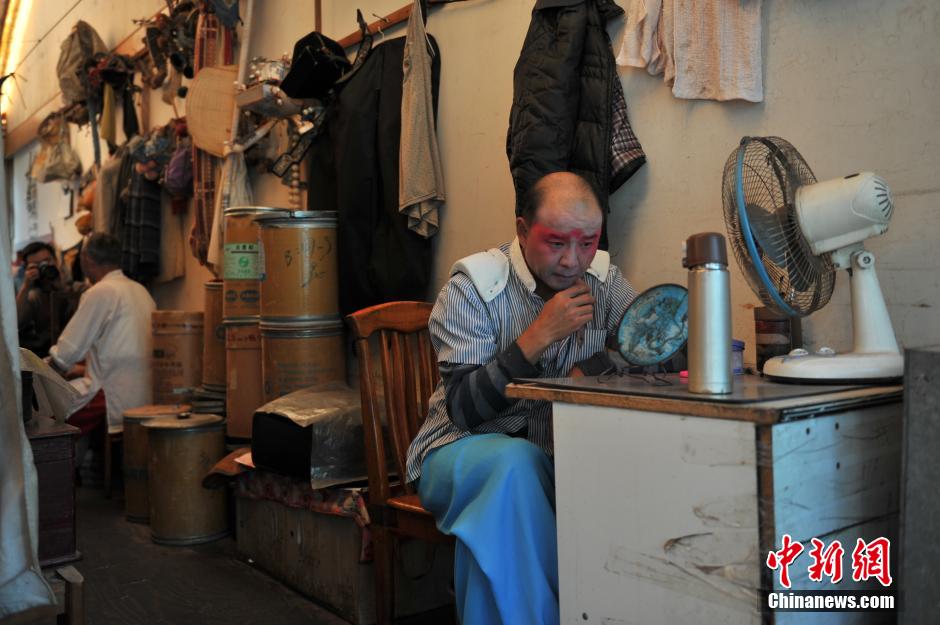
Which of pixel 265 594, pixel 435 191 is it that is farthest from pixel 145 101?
pixel 265 594

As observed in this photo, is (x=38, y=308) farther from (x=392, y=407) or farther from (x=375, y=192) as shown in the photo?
(x=392, y=407)

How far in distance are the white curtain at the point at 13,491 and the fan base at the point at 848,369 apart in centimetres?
153

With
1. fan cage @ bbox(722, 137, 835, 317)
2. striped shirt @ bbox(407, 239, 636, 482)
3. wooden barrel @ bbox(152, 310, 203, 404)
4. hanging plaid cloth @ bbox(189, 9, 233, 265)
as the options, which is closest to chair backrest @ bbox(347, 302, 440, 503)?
striped shirt @ bbox(407, 239, 636, 482)

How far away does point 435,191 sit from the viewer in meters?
3.50

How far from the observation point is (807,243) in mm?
1765

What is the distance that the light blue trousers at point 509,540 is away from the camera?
6.01 ft


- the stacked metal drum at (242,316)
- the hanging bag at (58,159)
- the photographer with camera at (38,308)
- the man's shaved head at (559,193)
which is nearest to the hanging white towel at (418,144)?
the stacked metal drum at (242,316)

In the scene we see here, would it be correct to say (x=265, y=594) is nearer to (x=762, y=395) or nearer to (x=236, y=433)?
(x=236, y=433)

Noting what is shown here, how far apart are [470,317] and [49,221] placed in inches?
372

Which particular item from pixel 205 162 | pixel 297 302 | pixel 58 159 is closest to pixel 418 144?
pixel 297 302

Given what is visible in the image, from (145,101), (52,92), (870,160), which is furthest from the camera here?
(52,92)

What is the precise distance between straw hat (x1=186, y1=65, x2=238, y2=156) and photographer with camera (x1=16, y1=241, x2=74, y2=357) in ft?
7.28

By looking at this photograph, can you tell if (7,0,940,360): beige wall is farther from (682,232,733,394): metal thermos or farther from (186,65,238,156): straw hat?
(186,65,238,156): straw hat

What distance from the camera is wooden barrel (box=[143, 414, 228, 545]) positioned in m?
3.94
